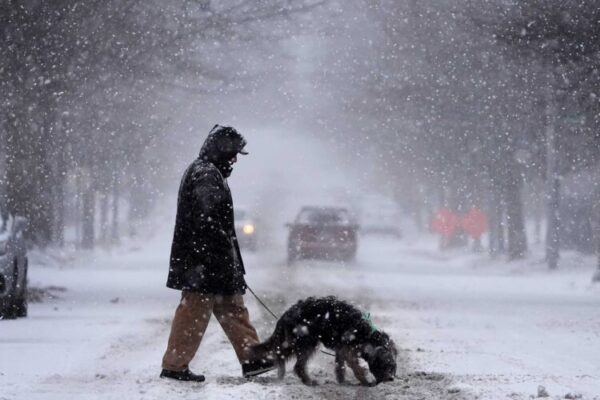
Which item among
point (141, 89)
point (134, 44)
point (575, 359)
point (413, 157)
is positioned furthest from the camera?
point (413, 157)

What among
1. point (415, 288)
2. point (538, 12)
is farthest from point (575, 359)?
point (415, 288)

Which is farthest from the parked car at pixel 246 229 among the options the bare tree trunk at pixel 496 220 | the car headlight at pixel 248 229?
the bare tree trunk at pixel 496 220

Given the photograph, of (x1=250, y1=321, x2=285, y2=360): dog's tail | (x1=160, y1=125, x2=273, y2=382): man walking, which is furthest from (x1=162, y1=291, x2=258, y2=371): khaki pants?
(x1=250, y1=321, x2=285, y2=360): dog's tail

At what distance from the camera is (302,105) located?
166ft

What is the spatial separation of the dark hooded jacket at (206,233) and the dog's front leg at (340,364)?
85 cm

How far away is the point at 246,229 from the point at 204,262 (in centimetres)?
2790

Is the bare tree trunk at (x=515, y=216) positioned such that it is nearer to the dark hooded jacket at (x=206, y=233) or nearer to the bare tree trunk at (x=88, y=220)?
the bare tree trunk at (x=88, y=220)

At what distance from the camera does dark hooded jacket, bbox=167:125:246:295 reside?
789cm

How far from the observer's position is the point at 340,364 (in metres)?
8.12

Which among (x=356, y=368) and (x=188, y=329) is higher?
(x=188, y=329)

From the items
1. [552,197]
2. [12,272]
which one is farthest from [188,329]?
[552,197]

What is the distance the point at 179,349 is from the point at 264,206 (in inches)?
2575

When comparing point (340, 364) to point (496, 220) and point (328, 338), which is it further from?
point (496, 220)

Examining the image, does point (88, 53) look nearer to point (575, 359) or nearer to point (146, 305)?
point (146, 305)
